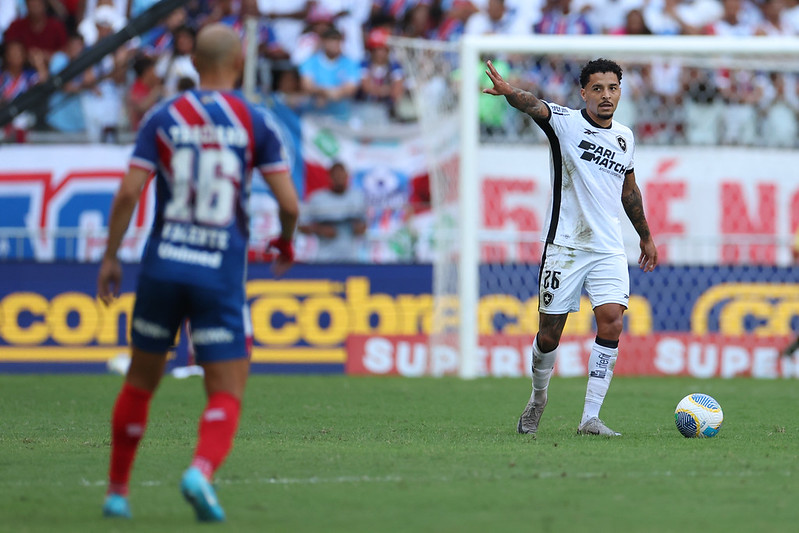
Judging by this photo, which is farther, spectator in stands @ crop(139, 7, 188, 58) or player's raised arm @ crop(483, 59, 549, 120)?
spectator in stands @ crop(139, 7, 188, 58)

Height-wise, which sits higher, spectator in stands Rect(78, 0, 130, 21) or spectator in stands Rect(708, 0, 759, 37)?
spectator in stands Rect(708, 0, 759, 37)

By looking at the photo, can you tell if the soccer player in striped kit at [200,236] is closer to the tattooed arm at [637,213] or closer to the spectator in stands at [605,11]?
the tattooed arm at [637,213]

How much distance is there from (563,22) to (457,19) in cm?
161

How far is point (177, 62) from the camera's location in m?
17.8

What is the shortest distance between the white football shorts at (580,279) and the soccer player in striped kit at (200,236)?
11.0 ft

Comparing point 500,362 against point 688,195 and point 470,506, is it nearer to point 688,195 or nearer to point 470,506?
point 688,195

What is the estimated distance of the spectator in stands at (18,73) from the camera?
58.9 feet

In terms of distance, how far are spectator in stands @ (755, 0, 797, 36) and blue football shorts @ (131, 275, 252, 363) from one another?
1584cm

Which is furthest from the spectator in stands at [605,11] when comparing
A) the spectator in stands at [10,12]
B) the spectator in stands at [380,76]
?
the spectator in stands at [10,12]

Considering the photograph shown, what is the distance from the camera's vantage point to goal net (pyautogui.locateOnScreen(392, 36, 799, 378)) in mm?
14977

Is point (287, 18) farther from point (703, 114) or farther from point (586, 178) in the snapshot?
point (586, 178)

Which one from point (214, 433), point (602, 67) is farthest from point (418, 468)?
point (602, 67)

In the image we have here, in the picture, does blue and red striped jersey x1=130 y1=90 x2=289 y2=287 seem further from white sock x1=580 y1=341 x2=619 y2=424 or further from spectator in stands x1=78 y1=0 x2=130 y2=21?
spectator in stands x1=78 y1=0 x2=130 y2=21

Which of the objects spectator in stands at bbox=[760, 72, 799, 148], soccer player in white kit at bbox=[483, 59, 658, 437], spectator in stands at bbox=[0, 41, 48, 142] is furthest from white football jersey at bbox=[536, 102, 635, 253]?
spectator in stands at bbox=[0, 41, 48, 142]
